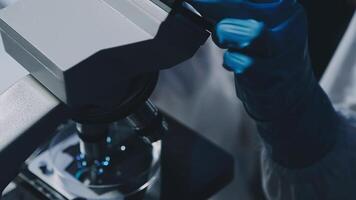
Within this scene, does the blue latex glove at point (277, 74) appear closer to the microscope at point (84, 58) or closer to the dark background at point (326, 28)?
the microscope at point (84, 58)

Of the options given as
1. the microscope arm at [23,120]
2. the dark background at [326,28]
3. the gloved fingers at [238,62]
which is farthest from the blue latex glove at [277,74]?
the dark background at [326,28]

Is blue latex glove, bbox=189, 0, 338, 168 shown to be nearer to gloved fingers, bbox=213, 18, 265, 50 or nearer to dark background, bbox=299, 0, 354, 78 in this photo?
gloved fingers, bbox=213, 18, 265, 50

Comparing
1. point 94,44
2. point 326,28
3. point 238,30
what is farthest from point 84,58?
point 326,28

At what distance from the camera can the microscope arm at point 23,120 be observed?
503mm

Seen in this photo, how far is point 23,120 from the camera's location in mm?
510

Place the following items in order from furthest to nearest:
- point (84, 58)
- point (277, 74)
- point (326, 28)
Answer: point (326, 28) → point (277, 74) → point (84, 58)

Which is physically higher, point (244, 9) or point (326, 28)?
point (244, 9)

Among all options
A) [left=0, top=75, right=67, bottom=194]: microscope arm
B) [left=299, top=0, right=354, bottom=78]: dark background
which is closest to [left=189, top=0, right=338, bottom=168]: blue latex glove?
[left=0, top=75, right=67, bottom=194]: microscope arm

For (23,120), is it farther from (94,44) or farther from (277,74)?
(277,74)

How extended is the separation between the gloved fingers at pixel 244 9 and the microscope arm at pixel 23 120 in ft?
0.53

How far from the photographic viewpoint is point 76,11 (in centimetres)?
53

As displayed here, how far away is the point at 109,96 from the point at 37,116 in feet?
0.22

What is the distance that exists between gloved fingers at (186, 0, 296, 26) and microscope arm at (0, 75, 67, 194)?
163 millimetres

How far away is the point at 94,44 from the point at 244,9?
0.49 feet
